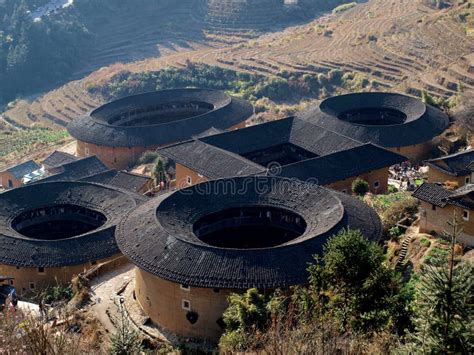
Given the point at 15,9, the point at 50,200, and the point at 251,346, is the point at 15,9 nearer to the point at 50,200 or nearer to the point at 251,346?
the point at 50,200

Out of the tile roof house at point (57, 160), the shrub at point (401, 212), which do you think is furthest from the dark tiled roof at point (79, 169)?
the shrub at point (401, 212)

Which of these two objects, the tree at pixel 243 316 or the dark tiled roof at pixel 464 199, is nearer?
the tree at pixel 243 316

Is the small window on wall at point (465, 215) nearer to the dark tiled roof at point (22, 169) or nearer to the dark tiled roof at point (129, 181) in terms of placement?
the dark tiled roof at point (129, 181)

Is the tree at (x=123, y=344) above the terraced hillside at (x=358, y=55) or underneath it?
above

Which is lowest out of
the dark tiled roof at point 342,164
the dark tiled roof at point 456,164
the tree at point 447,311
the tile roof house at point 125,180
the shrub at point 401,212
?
the tile roof house at point 125,180

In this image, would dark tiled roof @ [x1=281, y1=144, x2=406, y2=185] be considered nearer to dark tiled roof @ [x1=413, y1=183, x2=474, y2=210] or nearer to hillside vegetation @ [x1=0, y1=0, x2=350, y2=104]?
dark tiled roof @ [x1=413, y1=183, x2=474, y2=210]

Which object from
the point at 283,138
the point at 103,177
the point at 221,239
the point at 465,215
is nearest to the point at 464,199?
the point at 465,215

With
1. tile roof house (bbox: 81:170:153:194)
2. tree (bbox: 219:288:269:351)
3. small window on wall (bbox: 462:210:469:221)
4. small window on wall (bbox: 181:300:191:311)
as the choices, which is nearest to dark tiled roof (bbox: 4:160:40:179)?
tile roof house (bbox: 81:170:153:194)
